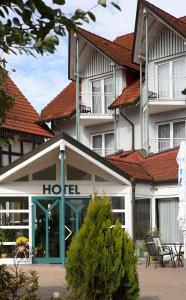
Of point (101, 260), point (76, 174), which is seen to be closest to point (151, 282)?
point (101, 260)

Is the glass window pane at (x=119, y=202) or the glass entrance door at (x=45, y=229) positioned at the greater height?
the glass window pane at (x=119, y=202)

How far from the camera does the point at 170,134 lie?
25.4 m

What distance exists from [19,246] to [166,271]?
16.9 ft

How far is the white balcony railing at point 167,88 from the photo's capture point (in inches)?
980

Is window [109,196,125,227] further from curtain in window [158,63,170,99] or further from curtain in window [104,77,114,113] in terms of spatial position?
curtain in window [104,77,114,113]

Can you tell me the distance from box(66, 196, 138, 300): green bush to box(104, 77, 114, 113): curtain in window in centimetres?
1931

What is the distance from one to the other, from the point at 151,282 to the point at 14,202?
8.08 meters

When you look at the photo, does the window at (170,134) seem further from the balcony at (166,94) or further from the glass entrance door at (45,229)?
the glass entrance door at (45,229)

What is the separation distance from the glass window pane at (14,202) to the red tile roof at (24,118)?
6.41 metres

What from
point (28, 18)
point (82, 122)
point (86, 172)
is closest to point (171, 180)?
point (86, 172)

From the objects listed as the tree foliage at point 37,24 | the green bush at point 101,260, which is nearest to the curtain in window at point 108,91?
the green bush at point 101,260

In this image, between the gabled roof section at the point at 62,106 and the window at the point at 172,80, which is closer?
the window at the point at 172,80

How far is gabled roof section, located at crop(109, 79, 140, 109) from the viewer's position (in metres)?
25.9

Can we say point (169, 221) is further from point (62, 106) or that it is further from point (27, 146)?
point (62, 106)
